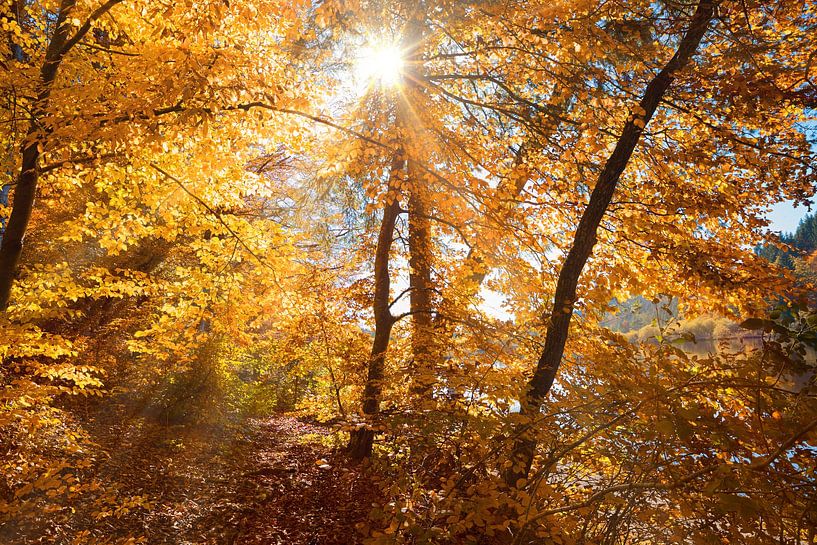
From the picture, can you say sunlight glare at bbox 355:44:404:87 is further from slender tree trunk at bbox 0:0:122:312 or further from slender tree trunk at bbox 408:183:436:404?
slender tree trunk at bbox 0:0:122:312

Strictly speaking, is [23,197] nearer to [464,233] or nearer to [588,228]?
[464,233]

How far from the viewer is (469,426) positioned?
11.6 feet

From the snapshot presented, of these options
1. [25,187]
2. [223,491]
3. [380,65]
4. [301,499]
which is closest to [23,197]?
[25,187]

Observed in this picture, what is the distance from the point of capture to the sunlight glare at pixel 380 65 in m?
6.31

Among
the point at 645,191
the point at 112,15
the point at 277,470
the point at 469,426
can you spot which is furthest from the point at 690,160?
the point at 277,470

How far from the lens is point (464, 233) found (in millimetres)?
5727

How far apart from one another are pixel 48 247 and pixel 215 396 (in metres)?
4.94

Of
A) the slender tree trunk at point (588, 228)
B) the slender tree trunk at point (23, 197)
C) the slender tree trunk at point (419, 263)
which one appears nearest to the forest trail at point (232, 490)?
the slender tree trunk at point (588, 228)

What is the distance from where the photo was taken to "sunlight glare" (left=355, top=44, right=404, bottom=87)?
6.31 m

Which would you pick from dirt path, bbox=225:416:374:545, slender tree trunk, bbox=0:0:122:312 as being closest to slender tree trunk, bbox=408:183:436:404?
dirt path, bbox=225:416:374:545

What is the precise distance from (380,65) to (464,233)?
2.96 meters

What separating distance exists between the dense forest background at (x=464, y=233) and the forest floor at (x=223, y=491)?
0.06 m

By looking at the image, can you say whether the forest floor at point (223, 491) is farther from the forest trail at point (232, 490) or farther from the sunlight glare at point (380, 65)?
the sunlight glare at point (380, 65)

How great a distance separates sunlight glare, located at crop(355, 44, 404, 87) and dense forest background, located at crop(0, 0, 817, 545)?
5cm
